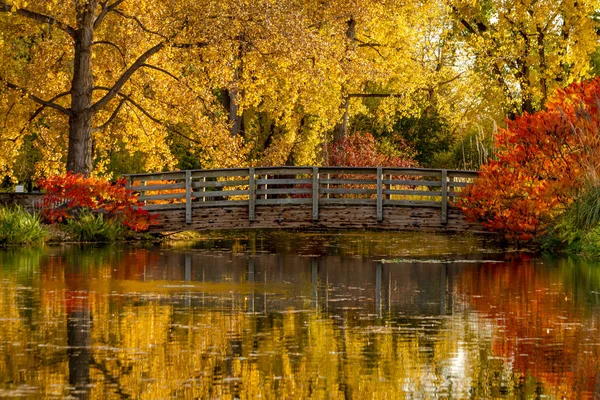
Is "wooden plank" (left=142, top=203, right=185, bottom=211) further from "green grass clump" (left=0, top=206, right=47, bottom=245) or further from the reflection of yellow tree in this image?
the reflection of yellow tree

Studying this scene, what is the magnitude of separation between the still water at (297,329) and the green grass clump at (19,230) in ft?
13.8

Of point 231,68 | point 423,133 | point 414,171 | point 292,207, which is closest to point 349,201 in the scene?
point 292,207

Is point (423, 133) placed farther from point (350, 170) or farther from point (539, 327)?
point (539, 327)

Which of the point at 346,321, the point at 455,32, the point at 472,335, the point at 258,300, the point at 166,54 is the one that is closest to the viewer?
the point at 472,335

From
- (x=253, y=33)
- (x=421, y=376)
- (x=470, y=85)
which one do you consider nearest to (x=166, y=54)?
(x=253, y=33)

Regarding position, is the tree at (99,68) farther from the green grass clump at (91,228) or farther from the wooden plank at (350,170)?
the wooden plank at (350,170)

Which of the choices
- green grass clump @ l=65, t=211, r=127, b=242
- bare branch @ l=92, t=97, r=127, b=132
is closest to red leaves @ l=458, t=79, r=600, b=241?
green grass clump @ l=65, t=211, r=127, b=242

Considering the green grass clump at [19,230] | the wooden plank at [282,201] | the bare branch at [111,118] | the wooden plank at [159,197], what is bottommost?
the green grass clump at [19,230]

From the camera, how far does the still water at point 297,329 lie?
9.33 m

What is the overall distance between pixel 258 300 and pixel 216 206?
51.2 ft

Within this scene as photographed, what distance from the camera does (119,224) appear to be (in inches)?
1179

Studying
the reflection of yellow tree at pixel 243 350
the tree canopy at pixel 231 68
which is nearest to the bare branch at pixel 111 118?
the tree canopy at pixel 231 68

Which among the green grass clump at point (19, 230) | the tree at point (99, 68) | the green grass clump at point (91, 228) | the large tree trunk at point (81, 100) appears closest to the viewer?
the green grass clump at point (19, 230)

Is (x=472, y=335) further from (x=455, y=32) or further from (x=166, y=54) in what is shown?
(x=455, y=32)
